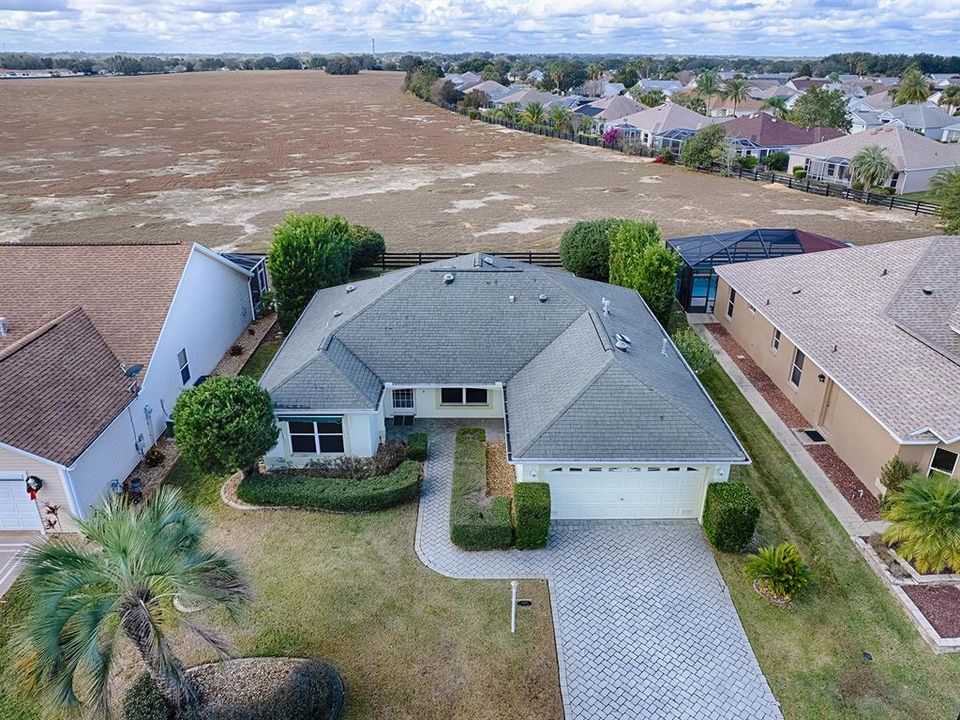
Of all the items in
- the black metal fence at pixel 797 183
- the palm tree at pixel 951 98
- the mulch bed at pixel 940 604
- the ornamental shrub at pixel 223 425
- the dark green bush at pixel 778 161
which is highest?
the palm tree at pixel 951 98

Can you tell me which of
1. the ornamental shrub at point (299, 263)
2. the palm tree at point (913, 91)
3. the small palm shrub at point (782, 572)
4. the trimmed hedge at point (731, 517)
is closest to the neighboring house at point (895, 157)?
the palm tree at point (913, 91)

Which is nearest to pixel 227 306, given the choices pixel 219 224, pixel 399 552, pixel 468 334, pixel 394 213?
pixel 468 334

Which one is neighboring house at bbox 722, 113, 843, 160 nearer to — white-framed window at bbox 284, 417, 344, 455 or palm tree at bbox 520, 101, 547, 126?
palm tree at bbox 520, 101, 547, 126

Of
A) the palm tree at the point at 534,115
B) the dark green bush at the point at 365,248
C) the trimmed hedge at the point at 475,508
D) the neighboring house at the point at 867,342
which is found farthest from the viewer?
the palm tree at the point at 534,115

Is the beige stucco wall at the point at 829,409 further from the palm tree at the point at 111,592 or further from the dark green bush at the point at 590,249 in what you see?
the palm tree at the point at 111,592

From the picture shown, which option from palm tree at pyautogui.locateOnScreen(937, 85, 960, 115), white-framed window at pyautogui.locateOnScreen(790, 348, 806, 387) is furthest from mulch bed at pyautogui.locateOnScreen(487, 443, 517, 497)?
palm tree at pyautogui.locateOnScreen(937, 85, 960, 115)

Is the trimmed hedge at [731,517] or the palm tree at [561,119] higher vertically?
the palm tree at [561,119]
